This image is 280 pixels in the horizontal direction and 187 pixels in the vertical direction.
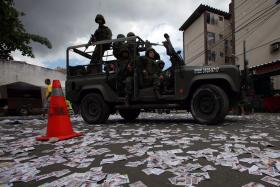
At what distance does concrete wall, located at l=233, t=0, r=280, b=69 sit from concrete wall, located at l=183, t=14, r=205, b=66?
9.46 meters

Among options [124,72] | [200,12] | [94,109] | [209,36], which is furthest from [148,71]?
[200,12]

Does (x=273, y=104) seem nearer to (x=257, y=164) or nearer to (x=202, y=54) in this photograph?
(x=257, y=164)

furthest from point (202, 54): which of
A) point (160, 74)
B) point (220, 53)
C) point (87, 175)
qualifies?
point (87, 175)

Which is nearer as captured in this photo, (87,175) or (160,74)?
(87,175)

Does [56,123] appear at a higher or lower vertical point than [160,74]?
lower

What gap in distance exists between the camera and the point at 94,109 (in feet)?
27.6

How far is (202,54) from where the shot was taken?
35344mm

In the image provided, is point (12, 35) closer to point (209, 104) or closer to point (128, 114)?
point (128, 114)

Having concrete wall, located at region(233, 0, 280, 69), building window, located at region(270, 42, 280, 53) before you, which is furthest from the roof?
building window, located at region(270, 42, 280, 53)

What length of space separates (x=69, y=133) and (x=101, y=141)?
0.91 metres

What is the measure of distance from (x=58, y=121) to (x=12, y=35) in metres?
9.31

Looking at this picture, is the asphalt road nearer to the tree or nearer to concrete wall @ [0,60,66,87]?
the tree

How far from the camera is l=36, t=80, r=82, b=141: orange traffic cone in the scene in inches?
210

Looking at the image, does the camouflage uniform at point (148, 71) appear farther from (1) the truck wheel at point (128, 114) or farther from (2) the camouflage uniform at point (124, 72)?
(1) the truck wheel at point (128, 114)
